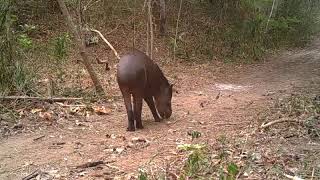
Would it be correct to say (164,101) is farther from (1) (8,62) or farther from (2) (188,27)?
(2) (188,27)

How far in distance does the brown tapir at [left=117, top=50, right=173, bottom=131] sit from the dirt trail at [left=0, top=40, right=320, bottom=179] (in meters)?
0.36

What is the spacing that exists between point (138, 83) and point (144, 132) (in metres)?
0.83

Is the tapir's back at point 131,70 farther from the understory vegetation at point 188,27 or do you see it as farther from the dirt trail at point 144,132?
the understory vegetation at point 188,27

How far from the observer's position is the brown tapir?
7.83 m

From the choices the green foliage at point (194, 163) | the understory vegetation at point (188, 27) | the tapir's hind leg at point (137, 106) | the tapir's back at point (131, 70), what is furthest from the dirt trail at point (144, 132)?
the understory vegetation at point (188, 27)

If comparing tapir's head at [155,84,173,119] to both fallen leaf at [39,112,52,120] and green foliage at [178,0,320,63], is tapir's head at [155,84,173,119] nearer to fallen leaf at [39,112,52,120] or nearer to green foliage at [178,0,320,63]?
fallen leaf at [39,112,52,120]

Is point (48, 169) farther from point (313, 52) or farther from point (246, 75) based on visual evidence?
point (313, 52)

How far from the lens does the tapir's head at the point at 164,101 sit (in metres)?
8.87

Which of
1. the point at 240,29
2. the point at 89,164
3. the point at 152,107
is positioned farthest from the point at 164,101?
the point at 240,29

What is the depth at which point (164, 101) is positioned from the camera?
891 centimetres

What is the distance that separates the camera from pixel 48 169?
6.03 meters

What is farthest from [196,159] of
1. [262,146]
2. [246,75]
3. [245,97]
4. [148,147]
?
[246,75]

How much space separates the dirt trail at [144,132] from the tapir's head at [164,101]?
19 centimetres

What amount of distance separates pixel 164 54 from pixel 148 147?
10933mm
